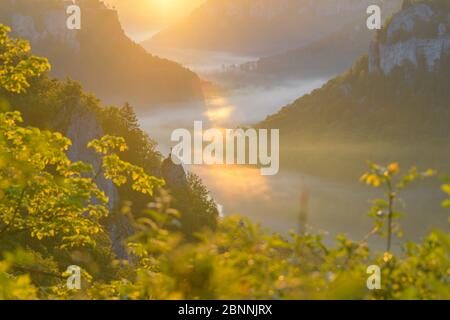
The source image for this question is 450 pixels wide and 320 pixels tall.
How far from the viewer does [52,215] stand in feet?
43.7

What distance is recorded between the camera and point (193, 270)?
5.61 m

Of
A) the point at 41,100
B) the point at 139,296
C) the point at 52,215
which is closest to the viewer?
the point at 139,296

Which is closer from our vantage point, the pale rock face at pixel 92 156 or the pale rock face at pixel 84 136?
the pale rock face at pixel 92 156

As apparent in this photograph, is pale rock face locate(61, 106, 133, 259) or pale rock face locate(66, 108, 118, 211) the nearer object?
pale rock face locate(61, 106, 133, 259)

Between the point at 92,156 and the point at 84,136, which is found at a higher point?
the point at 84,136

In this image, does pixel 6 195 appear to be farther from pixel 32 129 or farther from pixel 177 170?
pixel 177 170

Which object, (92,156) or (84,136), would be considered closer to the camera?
(92,156)

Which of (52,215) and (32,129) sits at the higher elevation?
(32,129)
